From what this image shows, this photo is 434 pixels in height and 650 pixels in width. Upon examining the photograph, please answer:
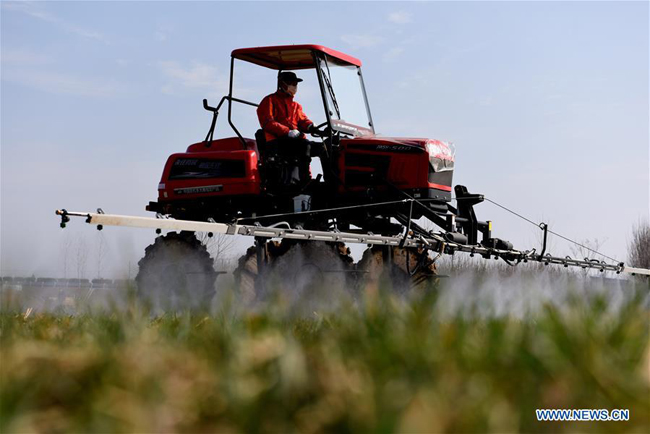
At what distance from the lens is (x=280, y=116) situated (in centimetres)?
1187

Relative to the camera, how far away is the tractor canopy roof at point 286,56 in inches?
463

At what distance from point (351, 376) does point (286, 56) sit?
9.66 m

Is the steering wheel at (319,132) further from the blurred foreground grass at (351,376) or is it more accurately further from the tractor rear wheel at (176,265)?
the blurred foreground grass at (351,376)

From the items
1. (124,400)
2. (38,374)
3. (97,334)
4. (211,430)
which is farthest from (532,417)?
(97,334)

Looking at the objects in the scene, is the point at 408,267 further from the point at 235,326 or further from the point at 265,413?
the point at 265,413

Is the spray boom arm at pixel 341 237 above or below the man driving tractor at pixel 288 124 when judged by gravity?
below

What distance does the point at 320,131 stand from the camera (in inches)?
470

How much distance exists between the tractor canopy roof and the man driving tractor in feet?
0.77

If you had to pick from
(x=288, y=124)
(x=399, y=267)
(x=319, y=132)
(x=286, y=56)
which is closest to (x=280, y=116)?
(x=288, y=124)

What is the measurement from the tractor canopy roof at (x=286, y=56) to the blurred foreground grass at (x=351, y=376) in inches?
320

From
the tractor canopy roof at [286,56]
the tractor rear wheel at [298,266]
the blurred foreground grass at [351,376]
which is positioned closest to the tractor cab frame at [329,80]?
the tractor canopy roof at [286,56]

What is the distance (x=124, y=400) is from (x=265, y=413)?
0.42 meters
